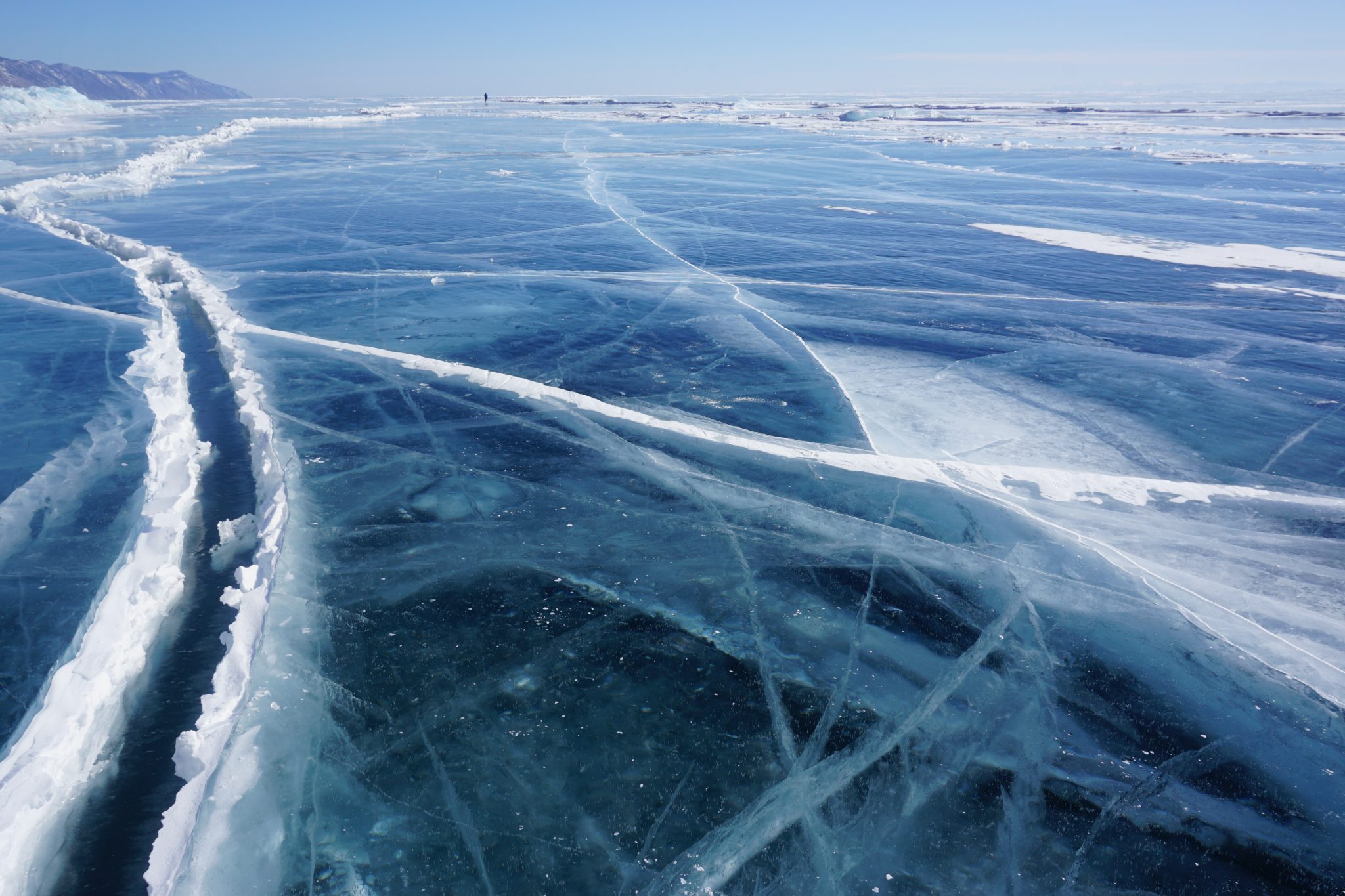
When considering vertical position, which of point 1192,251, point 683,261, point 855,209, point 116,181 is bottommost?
point 1192,251

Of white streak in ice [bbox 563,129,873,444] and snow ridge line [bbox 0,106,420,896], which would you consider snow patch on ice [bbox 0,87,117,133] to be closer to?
white streak in ice [bbox 563,129,873,444]

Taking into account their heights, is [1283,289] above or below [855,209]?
below

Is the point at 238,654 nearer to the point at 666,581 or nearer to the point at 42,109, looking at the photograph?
the point at 666,581

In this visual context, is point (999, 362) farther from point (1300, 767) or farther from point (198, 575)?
point (198, 575)

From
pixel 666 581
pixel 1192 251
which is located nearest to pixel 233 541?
pixel 666 581

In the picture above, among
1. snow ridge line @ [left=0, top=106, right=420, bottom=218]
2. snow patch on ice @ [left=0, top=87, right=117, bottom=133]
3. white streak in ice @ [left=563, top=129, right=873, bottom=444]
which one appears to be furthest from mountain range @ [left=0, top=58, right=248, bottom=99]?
white streak in ice @ [left=563, top=129, right=873, bottom=444]

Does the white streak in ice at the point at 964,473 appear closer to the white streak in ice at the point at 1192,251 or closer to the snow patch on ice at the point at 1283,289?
the snow patch on ice at the point at 1283,289

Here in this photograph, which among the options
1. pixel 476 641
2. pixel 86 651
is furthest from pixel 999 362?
pixel 86 651

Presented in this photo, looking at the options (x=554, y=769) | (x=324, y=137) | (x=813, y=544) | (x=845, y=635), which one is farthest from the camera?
(x=324, y=137)
